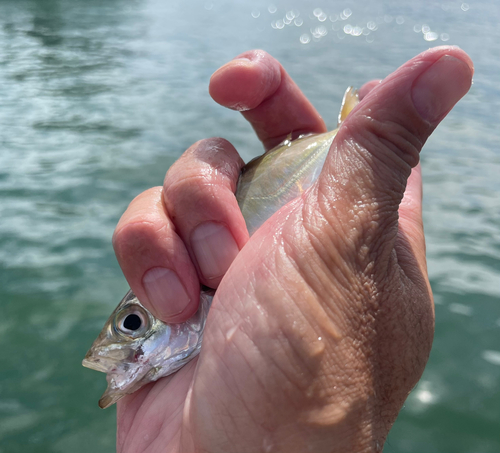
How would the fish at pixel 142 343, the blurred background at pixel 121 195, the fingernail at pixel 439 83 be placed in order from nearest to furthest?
the fingernail at pixel 439 83 < the fish at pixel 142 343 < the blurred background at pixel 121 195

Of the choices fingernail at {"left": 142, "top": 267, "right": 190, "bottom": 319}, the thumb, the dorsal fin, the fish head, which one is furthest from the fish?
the dorsal fin

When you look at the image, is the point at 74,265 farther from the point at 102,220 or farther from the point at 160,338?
the point at 160,338

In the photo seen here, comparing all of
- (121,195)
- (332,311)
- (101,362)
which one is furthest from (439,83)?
(121,195)

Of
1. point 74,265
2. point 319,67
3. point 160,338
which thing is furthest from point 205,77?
point 160,338

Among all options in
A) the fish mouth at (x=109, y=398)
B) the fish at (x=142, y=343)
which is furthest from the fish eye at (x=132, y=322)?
the fish mouth at (x=109, y=398)

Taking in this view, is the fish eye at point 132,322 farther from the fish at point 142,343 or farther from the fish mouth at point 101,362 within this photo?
the fish mouth at point 101,362
